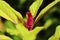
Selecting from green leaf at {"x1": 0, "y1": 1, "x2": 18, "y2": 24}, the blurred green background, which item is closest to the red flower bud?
green leaf at {"x1": 0, "y1": 1, "x2": 18, "y2": 24}

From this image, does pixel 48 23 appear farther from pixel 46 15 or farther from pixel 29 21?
pixel 29 21

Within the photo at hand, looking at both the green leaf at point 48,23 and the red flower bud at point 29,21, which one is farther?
the green leaf at point 48,23

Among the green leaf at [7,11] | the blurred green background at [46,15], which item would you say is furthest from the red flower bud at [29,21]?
the blurred green background at [46,15]

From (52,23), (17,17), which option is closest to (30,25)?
(17,17)

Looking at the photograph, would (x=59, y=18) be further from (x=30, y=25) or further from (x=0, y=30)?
(x=30, y=25)

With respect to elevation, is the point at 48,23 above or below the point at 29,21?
below

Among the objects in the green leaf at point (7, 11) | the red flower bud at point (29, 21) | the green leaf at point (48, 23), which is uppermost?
the green leaf at point (7, 11)

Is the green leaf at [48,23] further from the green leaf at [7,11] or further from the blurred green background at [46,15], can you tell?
the green leaf at [7,11]

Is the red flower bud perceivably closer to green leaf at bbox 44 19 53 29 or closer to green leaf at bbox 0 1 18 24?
green leaf at bbox 0 1 18 24

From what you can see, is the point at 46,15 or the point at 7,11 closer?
the point at 7,11

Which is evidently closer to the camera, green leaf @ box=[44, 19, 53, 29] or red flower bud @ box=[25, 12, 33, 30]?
red flower bud @ box=[25, 12, 33, 30]

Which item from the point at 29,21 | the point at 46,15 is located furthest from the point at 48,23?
the point at 29,21
